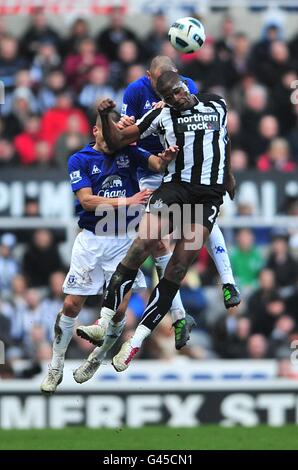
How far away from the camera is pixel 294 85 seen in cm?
2173

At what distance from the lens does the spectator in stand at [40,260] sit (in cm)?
2042

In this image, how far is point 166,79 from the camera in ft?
47.8

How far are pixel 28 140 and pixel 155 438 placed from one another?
16.4 feet

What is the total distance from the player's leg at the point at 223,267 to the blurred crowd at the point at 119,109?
4.41m

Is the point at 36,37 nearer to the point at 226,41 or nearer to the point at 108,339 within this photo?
the point at 226,41

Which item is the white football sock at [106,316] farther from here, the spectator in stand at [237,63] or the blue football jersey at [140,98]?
the spectator in stand at [237,63]

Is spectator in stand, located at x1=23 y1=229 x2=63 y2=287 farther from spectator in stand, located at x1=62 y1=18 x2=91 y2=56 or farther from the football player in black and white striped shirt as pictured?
the football player in black and white striped shirt

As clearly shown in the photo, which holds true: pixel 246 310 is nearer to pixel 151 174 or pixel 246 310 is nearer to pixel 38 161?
pixel 38 161

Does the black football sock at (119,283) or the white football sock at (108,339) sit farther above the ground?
the black football sock at (119,283)

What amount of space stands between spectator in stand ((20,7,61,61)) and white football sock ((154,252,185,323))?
24.1 feet

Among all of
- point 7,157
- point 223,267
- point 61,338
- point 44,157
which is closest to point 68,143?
point 44,157

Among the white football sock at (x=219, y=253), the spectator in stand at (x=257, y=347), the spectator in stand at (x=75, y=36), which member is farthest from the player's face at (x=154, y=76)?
the spectator in stand at (x=75, y=36)

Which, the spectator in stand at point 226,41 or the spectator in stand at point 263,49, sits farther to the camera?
the spectator in stand at point 263,49

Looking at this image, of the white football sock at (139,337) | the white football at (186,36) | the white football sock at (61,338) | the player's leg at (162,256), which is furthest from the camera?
the white football sock at (61,338)
